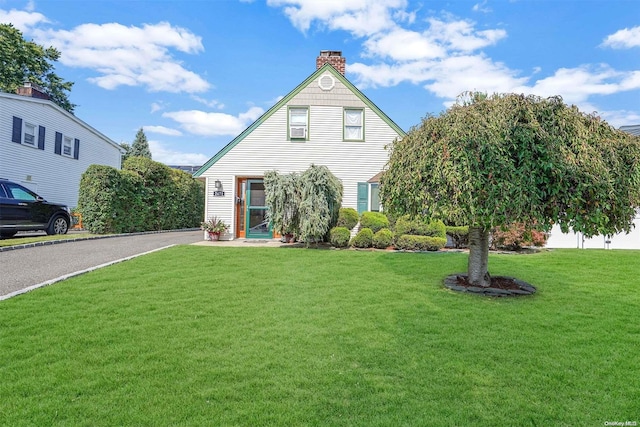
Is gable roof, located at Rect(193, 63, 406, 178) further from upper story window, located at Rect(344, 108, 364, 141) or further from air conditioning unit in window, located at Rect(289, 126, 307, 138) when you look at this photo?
air conditioning unit in window, located at Rect(289, 126, 307, 138)

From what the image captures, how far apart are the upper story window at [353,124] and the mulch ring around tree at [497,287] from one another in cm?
840

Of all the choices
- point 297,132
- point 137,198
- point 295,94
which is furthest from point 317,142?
point 137,198

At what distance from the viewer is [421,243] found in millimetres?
10688

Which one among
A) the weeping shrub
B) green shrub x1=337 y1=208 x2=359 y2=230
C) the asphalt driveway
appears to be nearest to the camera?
the asphalt driveway

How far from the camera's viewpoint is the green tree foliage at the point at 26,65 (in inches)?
976

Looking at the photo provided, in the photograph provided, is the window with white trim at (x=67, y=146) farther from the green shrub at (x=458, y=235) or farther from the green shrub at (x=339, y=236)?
the green shrub at (x=458, y=235)

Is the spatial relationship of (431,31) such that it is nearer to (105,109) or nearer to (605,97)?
(605,97)

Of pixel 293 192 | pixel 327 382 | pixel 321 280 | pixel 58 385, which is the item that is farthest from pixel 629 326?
pixel 293 192

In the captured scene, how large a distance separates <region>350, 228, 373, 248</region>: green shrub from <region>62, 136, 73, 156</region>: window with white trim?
17676 millimetres

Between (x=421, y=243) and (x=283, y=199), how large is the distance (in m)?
4.64

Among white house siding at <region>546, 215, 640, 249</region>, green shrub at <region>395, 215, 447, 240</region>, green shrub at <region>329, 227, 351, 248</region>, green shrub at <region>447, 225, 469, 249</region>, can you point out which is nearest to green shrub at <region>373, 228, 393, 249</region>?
green shrub at <region>395, 215, 447, 240</region>

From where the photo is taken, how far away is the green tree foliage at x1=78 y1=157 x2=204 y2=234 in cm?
1337

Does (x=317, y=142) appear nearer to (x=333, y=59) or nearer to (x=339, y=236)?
(x=333, y=59)

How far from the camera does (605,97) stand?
13.2 meters
